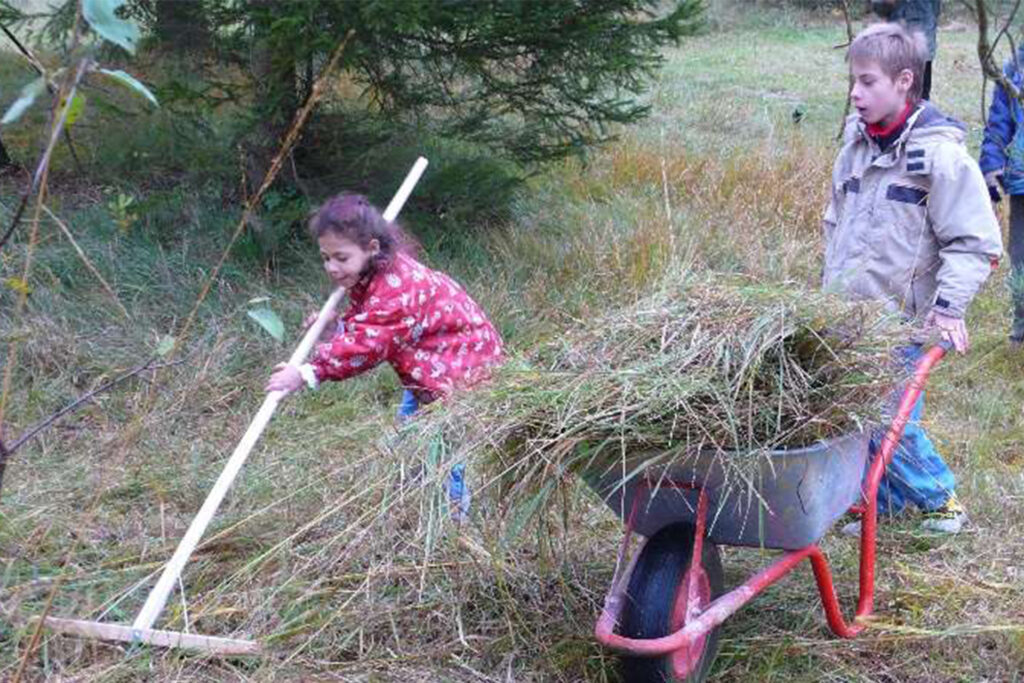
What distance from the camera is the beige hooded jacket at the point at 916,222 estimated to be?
3.45m

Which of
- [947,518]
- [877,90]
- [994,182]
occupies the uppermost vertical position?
[877,90]

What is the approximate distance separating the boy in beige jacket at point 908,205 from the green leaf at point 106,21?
2.20 metres

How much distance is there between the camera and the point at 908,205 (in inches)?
140

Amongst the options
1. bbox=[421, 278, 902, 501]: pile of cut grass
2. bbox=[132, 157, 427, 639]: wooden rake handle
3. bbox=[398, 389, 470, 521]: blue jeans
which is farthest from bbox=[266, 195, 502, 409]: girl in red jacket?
bbox=[421, 278, 902, 501]: pile of cut grass

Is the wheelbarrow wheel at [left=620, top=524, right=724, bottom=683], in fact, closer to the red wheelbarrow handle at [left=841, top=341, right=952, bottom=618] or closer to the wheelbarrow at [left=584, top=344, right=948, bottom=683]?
the wheelbarrow at [left=584, top=344, right=948, bottom=683]

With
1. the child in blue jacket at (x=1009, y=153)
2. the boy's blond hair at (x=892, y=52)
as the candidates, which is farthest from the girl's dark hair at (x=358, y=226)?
the child in blue jacket at (x=1009, y=153)

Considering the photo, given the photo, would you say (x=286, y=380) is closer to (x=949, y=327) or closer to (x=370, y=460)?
(x=370, y=460)

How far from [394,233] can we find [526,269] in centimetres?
243

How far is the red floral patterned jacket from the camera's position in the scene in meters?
3.60

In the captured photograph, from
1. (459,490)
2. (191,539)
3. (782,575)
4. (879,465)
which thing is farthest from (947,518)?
(191,539)

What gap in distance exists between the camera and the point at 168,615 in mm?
3252

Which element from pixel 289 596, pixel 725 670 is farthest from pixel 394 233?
pixel 725 670

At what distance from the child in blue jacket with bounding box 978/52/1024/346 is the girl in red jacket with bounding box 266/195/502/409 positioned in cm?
288

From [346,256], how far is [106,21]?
224 cm
